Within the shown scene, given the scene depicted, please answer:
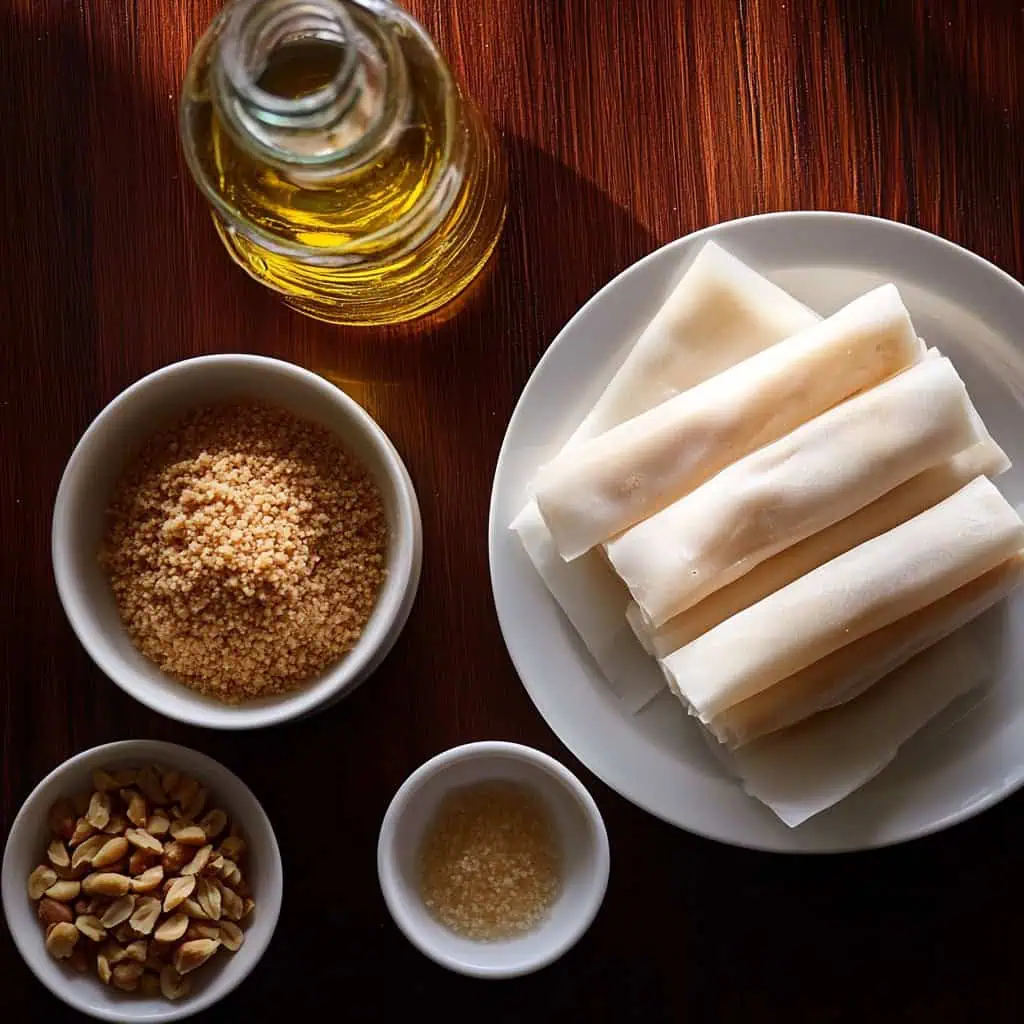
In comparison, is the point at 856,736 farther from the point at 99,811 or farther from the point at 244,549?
the point at 99,811

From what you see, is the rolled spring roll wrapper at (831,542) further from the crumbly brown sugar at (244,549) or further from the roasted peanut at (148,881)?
the roasted peanut at (148,881)

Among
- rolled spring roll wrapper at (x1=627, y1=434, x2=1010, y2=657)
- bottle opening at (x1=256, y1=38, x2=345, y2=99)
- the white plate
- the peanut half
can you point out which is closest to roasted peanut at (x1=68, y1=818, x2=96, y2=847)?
the peanut half

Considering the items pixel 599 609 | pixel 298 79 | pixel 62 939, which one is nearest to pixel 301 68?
pixel 298 79

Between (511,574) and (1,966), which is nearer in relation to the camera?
(511,574)

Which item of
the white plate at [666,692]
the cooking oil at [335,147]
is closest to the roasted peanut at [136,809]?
the white plate at [666,692]

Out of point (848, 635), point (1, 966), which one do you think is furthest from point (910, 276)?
point (1, 966)

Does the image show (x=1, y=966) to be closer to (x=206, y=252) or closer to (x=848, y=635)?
(x=206, y=252)

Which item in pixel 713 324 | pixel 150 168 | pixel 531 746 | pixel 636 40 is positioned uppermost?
pixel 636 40
